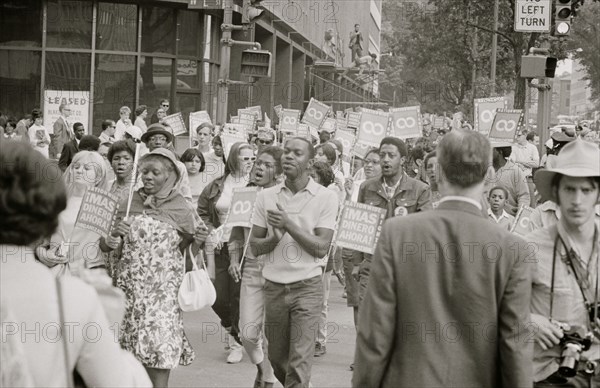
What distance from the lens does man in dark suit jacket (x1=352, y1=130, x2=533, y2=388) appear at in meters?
4.29

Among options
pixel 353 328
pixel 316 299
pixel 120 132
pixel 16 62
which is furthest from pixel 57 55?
pixel 316 299

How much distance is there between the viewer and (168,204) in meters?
7.47

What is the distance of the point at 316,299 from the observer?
7.68 metres

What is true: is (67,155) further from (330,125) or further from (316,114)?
(330,125)

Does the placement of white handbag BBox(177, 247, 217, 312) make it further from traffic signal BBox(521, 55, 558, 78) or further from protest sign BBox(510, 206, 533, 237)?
traffic signal BBox(521, 55, 558, 78)

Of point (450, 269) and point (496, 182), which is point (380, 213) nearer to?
point (496, 182)

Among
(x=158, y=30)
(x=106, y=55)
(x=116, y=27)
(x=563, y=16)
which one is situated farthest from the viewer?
(x=158, y=30)

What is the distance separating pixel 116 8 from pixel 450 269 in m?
28.0

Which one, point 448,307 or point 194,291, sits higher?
point 448,307

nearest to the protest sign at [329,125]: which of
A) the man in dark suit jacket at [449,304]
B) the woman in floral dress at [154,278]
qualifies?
the woman in floral dress at [154,278]

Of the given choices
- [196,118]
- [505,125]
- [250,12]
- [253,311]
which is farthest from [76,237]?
[250,12]

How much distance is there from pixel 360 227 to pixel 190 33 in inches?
979

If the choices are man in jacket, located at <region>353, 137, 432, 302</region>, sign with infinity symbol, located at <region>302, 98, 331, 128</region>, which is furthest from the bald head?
sign with infinity symbol, located at <region>302, 98, 331, 128</region>

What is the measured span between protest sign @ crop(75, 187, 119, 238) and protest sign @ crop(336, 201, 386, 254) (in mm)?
1945
